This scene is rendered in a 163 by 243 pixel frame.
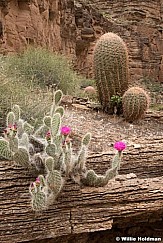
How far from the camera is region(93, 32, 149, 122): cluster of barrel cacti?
6700 mm

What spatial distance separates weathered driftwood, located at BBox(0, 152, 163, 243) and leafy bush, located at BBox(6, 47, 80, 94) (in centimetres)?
499

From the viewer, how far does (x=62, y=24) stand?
13.1 m

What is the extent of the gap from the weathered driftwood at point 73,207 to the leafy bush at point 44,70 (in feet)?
16.4

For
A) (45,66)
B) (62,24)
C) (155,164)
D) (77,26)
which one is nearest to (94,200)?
(155,164)

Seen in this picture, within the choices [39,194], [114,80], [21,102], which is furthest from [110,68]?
[39,194]

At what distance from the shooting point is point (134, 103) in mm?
6582

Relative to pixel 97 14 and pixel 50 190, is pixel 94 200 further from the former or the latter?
pixel 97 14

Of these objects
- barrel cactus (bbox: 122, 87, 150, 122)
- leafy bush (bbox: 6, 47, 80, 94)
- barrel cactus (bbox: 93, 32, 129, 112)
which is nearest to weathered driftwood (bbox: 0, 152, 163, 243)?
barrel cactus (bbox: 122, 87, 150, 122)

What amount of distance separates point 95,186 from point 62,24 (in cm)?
1049

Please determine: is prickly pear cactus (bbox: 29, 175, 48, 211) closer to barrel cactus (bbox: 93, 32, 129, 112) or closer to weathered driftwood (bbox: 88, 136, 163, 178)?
weathered driftwood (bbox: 88, 136, 163, 178)

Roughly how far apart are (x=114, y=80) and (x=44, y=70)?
6.51 ft

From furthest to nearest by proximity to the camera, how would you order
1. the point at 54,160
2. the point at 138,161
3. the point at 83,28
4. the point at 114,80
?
the point at 83,28 < the point at 114,80 < the point at 138,161 < the point at 54,160

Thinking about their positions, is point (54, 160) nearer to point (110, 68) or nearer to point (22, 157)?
point (22, 157)

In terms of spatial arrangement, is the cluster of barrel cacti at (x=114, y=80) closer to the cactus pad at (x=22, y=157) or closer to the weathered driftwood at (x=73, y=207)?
the weathered driftwood at (x=73, y=207)
